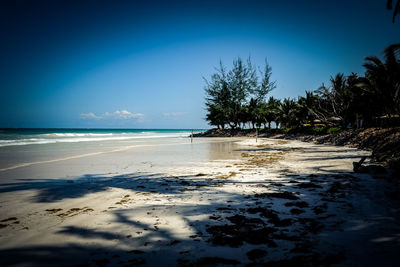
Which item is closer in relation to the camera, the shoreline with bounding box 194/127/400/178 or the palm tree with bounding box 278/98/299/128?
the shoreline with bounding box 194/127/400/178

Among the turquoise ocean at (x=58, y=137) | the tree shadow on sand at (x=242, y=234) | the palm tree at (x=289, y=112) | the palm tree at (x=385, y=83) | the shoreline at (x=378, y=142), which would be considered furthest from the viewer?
the palm tree at (x=289, y=112)

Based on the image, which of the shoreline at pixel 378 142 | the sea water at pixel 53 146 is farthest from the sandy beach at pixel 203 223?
the sea water at pixel 53 146

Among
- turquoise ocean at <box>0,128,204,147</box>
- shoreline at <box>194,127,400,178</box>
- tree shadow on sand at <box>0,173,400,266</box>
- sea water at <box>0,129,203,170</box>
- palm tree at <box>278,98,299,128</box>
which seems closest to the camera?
tree shadow on sand at <box>0,173,400,266</box>

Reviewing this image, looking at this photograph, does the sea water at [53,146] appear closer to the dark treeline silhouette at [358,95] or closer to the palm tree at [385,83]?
the dark treeline silhouette at [358,95]

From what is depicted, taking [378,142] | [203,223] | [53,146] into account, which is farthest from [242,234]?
[53,146]

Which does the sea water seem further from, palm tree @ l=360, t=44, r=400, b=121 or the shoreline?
palm tree @ l=360, t=44, r=400, b=121

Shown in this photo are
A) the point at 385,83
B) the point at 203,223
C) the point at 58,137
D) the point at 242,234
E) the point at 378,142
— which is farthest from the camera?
the point at 58,137

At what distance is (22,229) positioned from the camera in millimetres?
2525

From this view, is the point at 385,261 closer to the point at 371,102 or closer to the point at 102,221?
the point at 102,221

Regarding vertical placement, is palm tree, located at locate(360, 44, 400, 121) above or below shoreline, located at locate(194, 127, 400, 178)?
above

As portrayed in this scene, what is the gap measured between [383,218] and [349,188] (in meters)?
1.50

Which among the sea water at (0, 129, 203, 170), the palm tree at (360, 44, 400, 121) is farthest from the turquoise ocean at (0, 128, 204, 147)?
the palm tree at (360, 44, 400, 121)

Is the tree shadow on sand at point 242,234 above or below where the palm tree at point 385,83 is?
below

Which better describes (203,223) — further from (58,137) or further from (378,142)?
(58,137)
